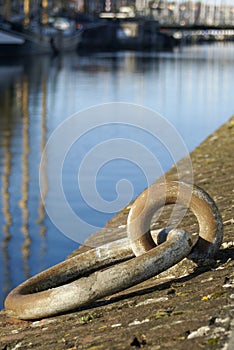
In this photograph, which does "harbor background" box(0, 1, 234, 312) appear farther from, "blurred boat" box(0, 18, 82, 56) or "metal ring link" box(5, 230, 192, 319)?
"metal ring link" box(5, 230, 192, 319)

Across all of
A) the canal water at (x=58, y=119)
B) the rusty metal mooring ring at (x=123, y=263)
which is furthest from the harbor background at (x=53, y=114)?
the rusty metal mooring ring at (x=123, y=263)

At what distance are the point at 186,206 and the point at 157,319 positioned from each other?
1398 mm

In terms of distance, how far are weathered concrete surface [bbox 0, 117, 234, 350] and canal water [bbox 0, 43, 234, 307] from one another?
2.76 metres

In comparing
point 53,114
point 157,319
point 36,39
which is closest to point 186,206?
point 157,319

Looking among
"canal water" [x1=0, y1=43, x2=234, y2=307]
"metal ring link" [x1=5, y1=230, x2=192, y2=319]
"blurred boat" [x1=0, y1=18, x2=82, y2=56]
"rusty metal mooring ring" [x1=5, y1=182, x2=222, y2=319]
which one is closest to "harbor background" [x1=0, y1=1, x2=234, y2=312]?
"canal water" [x1=0, y1=43, x2=234, y2=307]

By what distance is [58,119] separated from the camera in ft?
91.4

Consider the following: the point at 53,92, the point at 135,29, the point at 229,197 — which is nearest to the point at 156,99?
the point at 53,92

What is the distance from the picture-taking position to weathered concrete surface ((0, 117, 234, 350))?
5.17 m

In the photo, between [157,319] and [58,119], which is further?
[58,119]

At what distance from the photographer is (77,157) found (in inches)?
768

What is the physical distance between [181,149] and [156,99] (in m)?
15.6

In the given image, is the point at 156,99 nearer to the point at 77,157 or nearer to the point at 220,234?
the point at 77,157

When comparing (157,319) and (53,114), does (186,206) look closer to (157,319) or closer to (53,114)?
(157,319)

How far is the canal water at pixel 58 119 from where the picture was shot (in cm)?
Result: 1191
